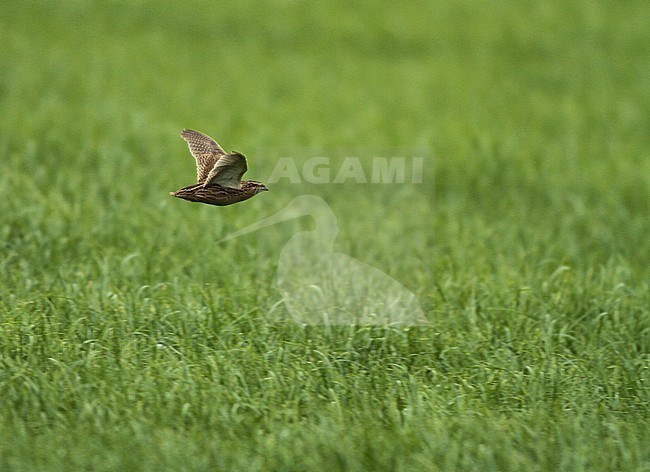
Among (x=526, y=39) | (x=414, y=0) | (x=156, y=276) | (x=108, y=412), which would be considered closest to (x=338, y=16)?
(x=414, y=0)

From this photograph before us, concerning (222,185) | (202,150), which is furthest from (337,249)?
(222,185)

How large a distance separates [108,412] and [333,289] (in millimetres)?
1609

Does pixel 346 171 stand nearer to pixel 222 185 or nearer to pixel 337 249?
pixel 337 249

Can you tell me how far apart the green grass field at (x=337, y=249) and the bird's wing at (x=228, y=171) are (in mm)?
1050

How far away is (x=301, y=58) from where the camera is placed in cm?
1182

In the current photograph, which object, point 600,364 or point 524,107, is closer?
point 600,364

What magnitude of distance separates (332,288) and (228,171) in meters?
1.84

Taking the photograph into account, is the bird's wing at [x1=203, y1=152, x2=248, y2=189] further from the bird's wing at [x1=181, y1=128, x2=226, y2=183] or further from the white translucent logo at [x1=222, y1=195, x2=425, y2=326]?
the white translucent logo at [x1=222, y1=195, x2=425, y2=326]

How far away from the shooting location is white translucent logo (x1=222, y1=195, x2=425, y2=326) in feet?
15.8

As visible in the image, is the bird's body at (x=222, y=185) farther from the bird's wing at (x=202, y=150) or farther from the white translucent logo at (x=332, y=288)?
the white translucent logo at (x=332, y=288)

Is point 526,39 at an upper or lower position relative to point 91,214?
upper

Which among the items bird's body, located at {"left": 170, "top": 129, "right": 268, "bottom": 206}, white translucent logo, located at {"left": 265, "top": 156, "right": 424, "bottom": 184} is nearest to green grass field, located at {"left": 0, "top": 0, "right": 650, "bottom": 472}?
white translucent logo, located at {"left": 265, "top": 156, "right": 424, "bottom": 184}

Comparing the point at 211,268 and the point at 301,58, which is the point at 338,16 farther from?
the point at 211,268

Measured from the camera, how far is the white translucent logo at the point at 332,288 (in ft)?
15.8
